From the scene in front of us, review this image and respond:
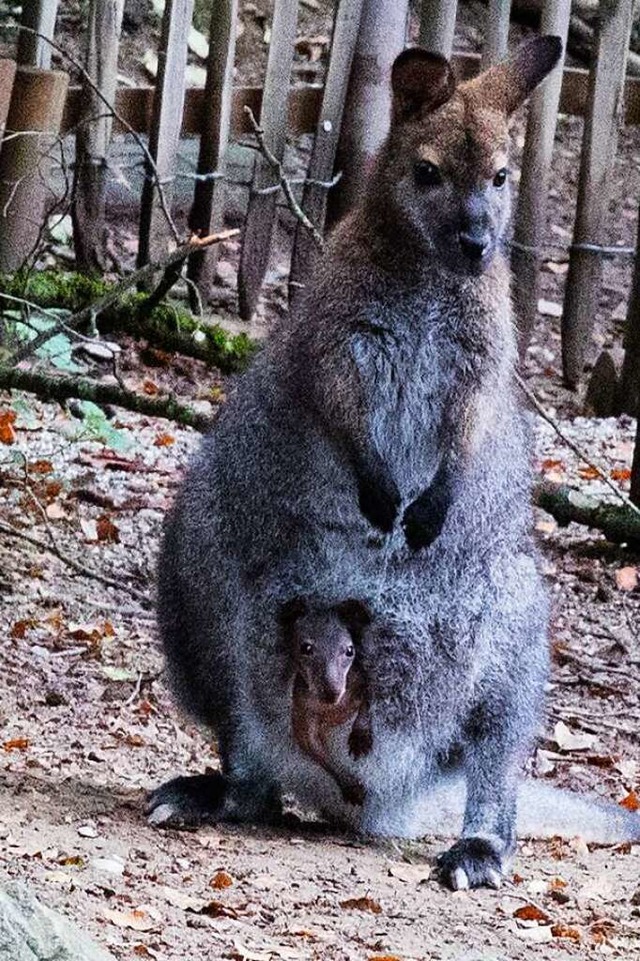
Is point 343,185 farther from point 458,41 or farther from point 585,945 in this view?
point 585,945

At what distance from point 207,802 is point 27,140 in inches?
152

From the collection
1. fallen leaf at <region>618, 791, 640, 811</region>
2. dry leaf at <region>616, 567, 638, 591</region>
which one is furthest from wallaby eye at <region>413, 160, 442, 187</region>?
dry leaf at <region>616, 567, 638, 591</region>

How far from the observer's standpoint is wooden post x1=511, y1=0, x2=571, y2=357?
25.6ft

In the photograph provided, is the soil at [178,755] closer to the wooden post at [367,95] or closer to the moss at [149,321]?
the moss at [149,321]

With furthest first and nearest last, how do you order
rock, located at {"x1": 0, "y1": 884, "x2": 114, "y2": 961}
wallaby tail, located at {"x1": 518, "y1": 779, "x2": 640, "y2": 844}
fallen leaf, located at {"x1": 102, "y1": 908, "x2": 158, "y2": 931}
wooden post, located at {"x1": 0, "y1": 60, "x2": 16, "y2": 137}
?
wooden post, located at {"x1": 0, "y1": 60, "x2": 16, "y2": 137}
wallaby tail, located at {"x1": 518, "y1": 779, "x2": 640, "y2": 844}
fallen leaf, located at {"x1": 102, "y1": 908, "x2": 158, "y2": 931}
rock, located at {"x1": 0, "y1": 884, "x2": 114, "y2": 961}

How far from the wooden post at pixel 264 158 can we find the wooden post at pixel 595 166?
1.30m

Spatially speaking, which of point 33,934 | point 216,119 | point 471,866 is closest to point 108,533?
point 216,119

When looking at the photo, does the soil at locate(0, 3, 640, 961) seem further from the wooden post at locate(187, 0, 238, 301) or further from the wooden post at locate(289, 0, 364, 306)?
the wooden post at locate(187, 0, 238, 301)

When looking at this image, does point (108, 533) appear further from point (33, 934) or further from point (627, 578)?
point (33, 934)

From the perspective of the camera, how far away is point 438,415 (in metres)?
4.34

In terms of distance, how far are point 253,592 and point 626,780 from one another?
161cm

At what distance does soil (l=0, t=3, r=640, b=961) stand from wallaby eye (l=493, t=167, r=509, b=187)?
1.40 meters

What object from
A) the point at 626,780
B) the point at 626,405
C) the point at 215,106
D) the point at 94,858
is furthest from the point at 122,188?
the point at 94,858

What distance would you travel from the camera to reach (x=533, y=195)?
7.86 m
